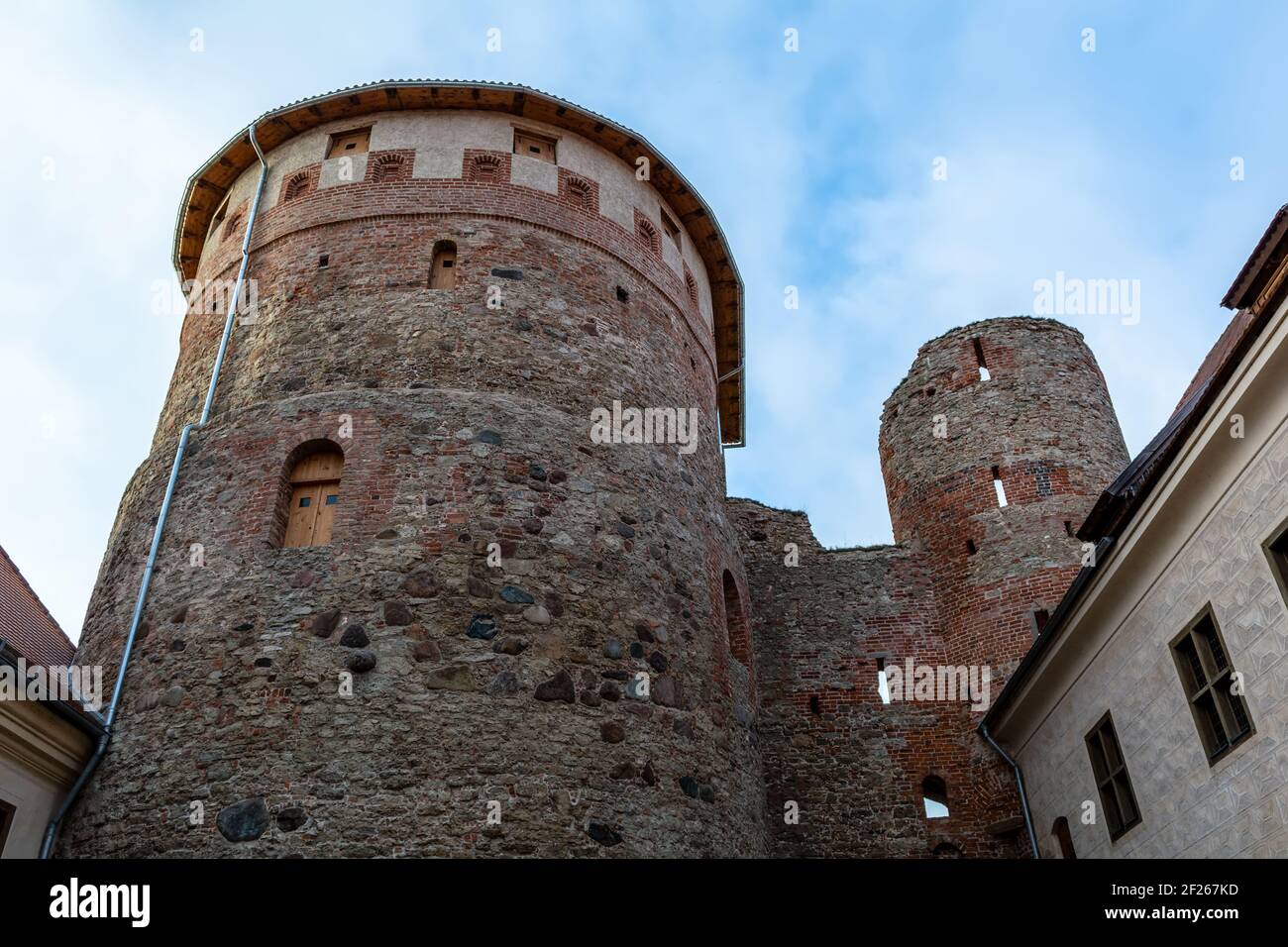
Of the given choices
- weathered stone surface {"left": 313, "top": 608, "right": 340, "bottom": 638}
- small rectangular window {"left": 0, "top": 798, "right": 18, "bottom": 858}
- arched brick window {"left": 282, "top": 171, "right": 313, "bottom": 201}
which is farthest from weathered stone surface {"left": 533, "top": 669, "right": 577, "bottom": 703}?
arched brick window {"left": 282, "top": 171, "right": 313, "bottom": 201}

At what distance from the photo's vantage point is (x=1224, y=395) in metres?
8.09

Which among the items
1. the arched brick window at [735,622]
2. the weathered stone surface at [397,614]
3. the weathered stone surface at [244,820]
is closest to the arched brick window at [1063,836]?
the arched brick window at [735,622]

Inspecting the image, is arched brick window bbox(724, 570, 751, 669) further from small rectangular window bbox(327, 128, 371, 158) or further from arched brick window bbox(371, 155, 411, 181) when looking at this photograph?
small rectangular window bbox(327, 128, 371, 158)

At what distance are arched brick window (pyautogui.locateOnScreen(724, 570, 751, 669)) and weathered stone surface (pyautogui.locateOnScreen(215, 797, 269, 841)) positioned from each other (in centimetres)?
652

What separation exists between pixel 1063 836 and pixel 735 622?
16.0ft

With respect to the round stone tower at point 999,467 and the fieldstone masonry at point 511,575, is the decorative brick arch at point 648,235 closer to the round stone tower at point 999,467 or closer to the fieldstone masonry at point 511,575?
the fieldstone masonry at point 511,575

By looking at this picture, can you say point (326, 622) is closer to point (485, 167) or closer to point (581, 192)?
point (485, 167)

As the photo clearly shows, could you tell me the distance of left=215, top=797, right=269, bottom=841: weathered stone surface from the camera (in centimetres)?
839

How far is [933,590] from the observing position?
1630 cm

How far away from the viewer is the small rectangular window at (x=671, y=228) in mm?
15820

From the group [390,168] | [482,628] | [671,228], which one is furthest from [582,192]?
[482,628]
